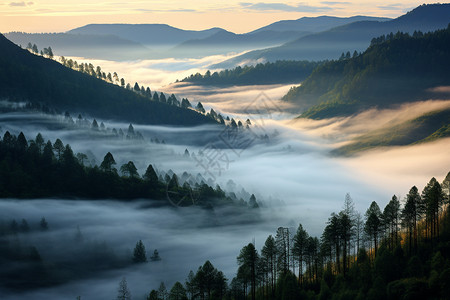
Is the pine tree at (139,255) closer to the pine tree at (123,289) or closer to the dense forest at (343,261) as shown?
the pine tree at (123,289)

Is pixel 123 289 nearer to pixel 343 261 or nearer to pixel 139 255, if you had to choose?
pixel 139 255

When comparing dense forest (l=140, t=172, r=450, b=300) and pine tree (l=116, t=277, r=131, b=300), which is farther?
pine tree (l=116, t=277, r=131, b=300)

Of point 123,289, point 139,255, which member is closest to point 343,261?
point 123,289

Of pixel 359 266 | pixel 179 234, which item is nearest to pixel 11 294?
pixel 179 234

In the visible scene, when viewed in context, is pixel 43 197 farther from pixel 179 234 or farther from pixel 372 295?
pixel 372 295

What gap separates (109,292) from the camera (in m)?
141

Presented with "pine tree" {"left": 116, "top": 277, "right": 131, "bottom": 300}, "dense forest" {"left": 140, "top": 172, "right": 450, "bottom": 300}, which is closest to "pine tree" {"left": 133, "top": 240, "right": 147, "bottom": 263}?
"pine tree" {"left": 116, "top": 277, "right": 131, "bottom": 300}

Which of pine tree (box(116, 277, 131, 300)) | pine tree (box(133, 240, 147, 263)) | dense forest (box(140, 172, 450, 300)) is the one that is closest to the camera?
dense forest (box(140, 172, 450, 300))

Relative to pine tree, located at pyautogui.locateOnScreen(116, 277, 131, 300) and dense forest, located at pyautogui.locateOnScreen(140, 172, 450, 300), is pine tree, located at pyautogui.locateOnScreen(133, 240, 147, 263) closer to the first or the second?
pine tree, located at pyautogui.locateOnScreen(116, 277, 131, 300)

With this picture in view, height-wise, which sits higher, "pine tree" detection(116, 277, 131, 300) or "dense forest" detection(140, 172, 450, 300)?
"dense forest" detection(140, 172, 450, 300)

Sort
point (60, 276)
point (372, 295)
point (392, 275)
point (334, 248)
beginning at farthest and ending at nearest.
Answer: point (60, 276), point (334, 248), point (392, 275), point (372, 295)

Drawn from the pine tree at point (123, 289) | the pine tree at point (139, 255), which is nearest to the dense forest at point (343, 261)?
the pine tree at point (123, 289)

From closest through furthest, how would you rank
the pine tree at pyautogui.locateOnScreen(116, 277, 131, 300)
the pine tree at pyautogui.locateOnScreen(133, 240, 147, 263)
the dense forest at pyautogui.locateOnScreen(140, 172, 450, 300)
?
the dense forest at pyautogui.locateOnScreen(140, 172, 450, 300), the pine tree at pyautogui.locateOnScreen(116, 277, 131, 300), the pine tree at pyautogui.locateOnScreen(133, 240, 147, 263)

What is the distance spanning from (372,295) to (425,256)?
20.9 meters
